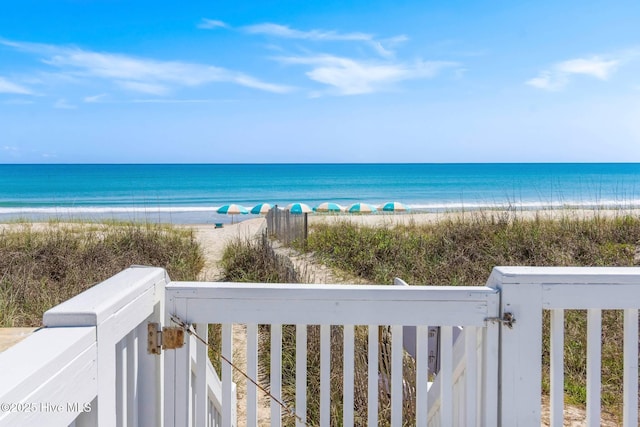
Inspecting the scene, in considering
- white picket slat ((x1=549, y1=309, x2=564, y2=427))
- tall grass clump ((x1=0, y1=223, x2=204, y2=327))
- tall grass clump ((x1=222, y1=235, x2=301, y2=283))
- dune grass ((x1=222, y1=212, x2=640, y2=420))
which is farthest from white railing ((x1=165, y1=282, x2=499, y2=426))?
tall grass clump ((x1=222, y1=235, x2=301, y2=283))

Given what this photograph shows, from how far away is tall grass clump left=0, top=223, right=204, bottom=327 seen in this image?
5.25 meters

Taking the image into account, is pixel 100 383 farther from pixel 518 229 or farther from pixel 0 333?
pixel 518 229

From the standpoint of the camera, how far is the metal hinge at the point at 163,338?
1561 millimetres

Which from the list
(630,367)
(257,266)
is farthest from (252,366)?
(257,266)

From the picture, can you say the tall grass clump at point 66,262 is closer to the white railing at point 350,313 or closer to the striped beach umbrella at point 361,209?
the white railing at point 350,313

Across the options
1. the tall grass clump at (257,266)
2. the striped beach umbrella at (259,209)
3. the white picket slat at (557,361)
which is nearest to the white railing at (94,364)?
the white picket slat at (557,361)

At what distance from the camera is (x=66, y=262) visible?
22.4 ft

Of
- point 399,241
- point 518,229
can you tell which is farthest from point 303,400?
point 518,229

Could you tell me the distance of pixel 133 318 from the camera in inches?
53.9

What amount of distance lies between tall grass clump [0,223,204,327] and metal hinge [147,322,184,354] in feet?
11.8

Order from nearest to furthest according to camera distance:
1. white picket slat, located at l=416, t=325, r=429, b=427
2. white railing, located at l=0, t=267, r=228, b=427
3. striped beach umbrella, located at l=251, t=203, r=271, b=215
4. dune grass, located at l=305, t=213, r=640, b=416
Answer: white railing, located at l=0, t=267, r=228, b=427, white picket slat, located at l=416, t=325, r=429, b=427, dune grass, located at l=305, t=213, r=640, b=416, striped beach umbrella, located at l=251, t=203, r=271, b=215

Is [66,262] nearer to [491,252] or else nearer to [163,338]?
[163,338]

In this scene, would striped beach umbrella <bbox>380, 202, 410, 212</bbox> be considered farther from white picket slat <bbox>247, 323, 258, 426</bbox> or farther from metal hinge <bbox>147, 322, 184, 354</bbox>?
metal hinge <bbox>147, 322, 184, 354</bbox>

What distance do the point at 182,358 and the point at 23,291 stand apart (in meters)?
4.81
